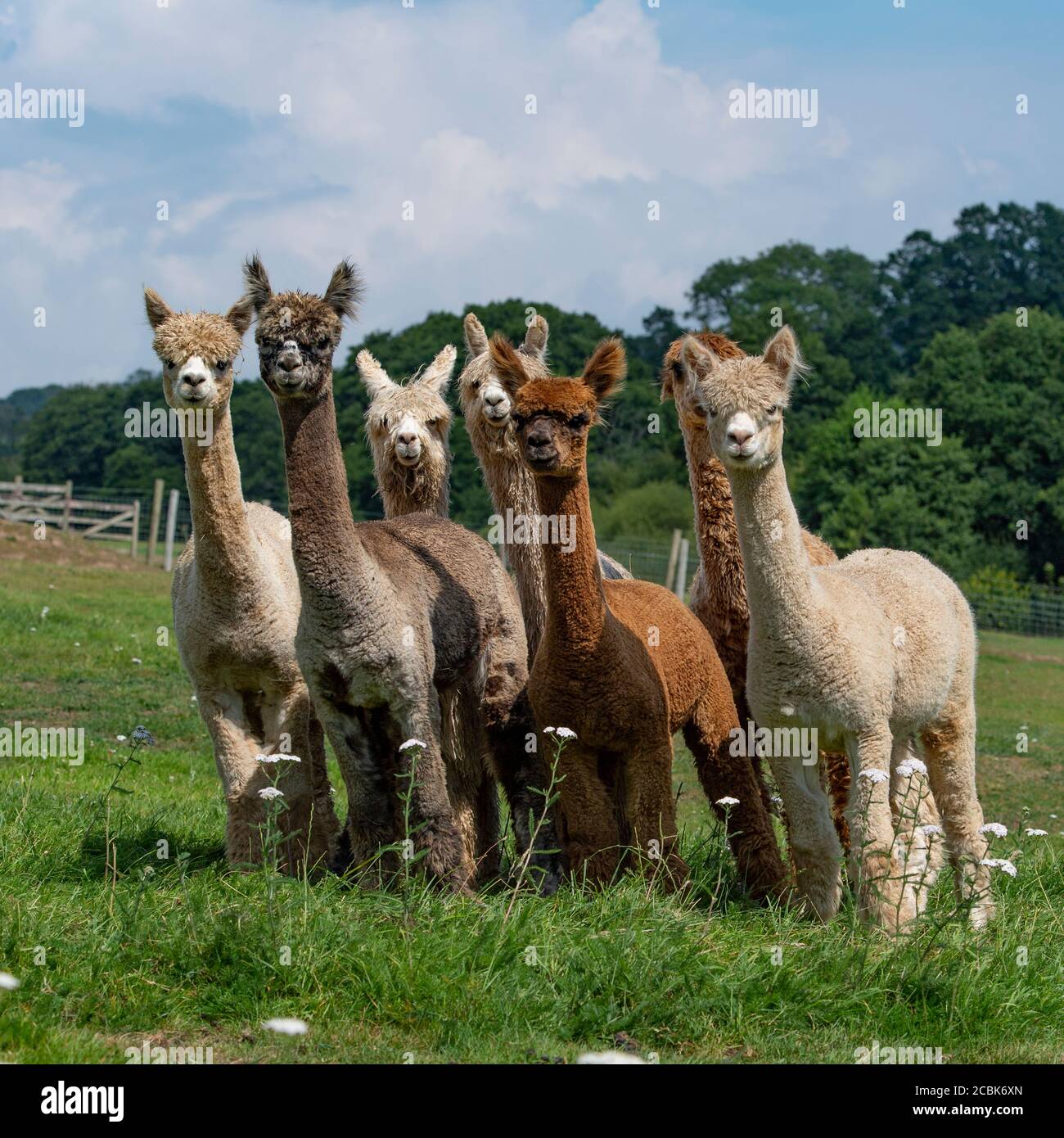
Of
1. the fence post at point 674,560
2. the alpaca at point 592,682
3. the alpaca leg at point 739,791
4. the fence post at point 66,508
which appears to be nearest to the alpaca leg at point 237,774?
the alpaca at point 592,682

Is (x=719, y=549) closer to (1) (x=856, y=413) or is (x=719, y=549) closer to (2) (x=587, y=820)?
(2) (x=587, y=820)

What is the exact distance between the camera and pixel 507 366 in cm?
616

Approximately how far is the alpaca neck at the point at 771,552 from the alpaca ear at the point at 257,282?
2.10 meters

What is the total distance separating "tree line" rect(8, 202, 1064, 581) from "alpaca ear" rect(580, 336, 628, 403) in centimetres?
2221

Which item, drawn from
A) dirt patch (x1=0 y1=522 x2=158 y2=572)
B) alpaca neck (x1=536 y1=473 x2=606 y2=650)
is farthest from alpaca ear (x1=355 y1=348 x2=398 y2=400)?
dirt patch (x1=0 y1=522 x2=158 y2=572)

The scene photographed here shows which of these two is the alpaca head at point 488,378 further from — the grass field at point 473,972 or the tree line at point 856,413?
the tree line at point 856,413

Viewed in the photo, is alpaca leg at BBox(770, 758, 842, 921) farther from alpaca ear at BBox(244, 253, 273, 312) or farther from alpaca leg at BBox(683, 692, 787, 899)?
alpaca ear at BBox(244, 253, 273, 312)

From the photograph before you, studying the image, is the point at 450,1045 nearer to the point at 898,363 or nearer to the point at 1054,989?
the point at 1054,989

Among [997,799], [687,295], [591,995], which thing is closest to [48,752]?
[591,995]

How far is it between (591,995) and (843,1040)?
2.83 feet

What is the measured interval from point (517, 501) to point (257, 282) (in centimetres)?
193

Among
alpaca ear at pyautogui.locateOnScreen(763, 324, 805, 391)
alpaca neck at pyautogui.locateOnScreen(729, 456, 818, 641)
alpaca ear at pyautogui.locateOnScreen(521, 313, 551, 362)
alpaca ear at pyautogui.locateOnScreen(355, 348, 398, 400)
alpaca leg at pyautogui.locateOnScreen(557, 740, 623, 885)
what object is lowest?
alpaca leg at pyautogui.locateOnScreen(557, 740, 623, 885)

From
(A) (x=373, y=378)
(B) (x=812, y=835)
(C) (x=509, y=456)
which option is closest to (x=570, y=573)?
(B) (x=812, y=835)

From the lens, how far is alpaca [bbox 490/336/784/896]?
5691mm
